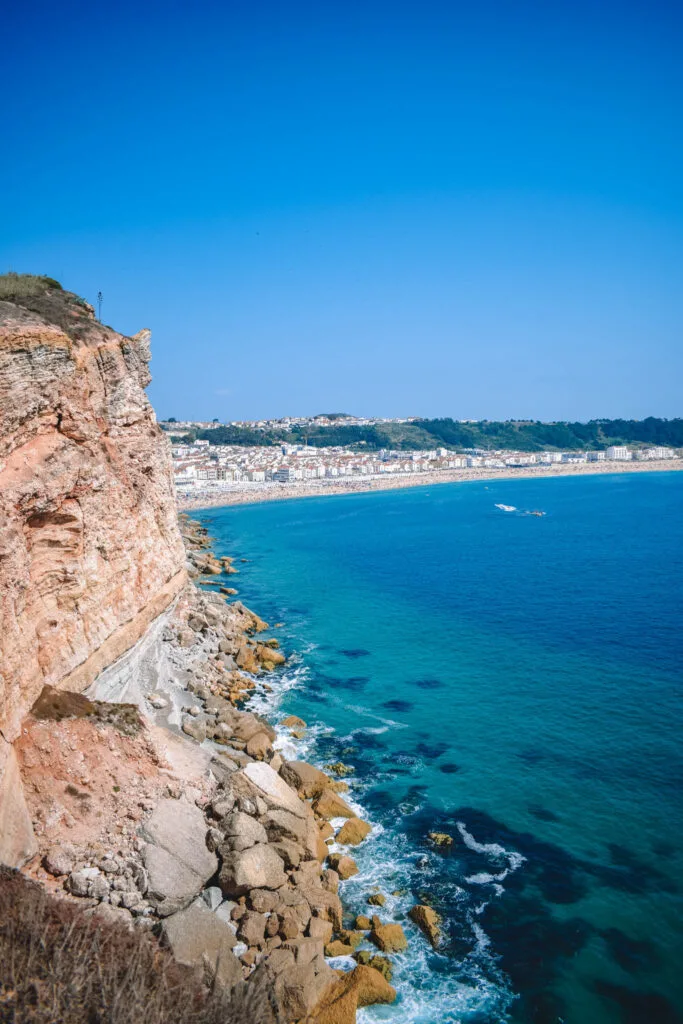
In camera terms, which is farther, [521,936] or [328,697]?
[328,697]

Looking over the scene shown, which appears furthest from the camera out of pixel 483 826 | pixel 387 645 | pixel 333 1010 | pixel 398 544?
pixel 398 544

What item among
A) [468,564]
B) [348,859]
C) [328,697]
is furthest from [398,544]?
[348,859]

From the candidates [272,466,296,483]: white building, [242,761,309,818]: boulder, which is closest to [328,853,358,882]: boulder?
[242,761,309,818]: boulder

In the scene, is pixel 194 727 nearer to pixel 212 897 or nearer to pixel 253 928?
pixel 212 897

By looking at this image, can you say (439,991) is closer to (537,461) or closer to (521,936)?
(521,936)

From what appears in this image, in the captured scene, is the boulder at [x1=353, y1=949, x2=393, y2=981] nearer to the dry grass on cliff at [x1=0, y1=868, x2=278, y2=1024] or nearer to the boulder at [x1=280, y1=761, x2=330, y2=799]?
the dry grass on cliff at [x1=0, y1=868, x2=278, y2=1024]

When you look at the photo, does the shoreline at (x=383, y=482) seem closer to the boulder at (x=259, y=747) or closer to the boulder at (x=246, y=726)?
the boulder at (x=246, y=726)

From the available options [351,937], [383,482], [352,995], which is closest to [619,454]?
[383,482]
